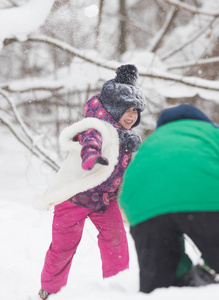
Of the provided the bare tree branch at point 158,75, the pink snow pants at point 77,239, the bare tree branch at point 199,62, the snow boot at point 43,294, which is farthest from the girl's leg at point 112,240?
the bare tree branch at point 199,62

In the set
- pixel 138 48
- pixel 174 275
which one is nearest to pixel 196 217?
pixel 174 275

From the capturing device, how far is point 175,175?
1237 mm

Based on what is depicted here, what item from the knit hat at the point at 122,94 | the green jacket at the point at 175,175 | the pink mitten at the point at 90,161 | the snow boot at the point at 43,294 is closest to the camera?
the green jacket at the point at 175,175

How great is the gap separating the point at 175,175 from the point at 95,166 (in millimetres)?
911

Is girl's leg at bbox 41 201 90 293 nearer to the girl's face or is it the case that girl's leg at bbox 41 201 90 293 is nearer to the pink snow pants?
the pink snow pants

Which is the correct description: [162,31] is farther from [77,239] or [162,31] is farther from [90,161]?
[90,161]

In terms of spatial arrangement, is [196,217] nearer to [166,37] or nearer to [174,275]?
[174,275]

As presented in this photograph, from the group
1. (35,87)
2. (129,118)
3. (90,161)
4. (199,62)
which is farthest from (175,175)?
(199,62)

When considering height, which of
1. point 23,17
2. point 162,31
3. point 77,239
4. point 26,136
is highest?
point 162,31

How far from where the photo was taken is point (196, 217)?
124 cm

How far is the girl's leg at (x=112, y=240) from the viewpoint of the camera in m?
2.32

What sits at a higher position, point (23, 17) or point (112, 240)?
point (23, 17)

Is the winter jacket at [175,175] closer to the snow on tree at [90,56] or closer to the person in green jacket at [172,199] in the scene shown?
the person in green jacket at [172,199]

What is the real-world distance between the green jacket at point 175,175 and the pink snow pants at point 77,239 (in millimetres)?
983
